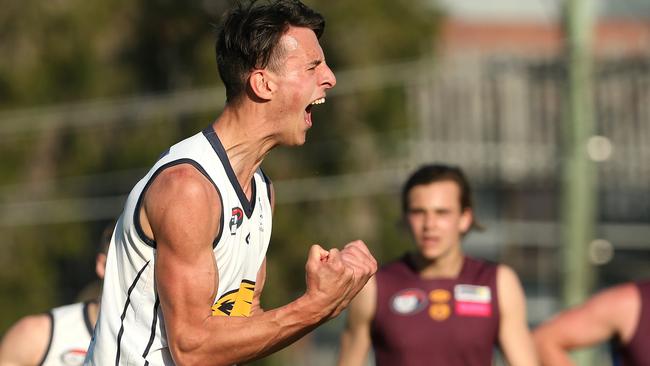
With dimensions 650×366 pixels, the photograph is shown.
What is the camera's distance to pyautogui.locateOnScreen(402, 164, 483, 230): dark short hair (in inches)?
261

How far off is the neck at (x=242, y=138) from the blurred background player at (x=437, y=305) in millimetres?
2284

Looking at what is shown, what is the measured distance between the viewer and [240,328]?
12.7ft

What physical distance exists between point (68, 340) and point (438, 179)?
6.67 ft

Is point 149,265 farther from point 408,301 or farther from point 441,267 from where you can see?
point 441,267

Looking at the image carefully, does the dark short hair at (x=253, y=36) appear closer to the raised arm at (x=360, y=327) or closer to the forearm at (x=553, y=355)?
the raised arm at (x=360, y=327)

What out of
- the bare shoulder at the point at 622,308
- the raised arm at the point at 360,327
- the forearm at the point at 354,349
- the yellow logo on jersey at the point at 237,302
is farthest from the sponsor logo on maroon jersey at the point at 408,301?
the yellow logo on jersey at the point at 237,302

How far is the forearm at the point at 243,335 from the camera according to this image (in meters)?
3.83

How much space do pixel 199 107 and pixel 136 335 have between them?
1290 centimetres

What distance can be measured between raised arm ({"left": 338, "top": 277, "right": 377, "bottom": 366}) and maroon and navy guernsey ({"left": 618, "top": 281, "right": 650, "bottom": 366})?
1.27 metres

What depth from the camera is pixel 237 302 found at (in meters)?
4.24

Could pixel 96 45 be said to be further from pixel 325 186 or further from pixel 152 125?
pixel 325 186

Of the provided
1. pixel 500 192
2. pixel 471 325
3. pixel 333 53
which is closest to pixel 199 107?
pixel 333 53

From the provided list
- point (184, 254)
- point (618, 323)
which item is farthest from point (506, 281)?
point (184, 254)

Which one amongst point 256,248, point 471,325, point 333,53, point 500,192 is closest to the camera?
point 256,248
